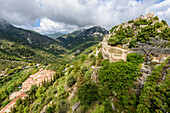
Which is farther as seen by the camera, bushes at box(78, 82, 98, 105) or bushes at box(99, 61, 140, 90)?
bushes at box(78, 82, 98, 105)

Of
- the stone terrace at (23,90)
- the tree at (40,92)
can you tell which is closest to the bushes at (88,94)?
the tree at (40,92)

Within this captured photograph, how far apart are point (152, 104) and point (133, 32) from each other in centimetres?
3850

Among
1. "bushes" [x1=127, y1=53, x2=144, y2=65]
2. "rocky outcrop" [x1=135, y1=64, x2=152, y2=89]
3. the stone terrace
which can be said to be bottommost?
the stone terrace

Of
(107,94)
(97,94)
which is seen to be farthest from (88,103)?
(107,94)

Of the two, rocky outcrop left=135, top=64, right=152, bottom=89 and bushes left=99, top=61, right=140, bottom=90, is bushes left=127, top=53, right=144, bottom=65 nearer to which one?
rocky outcrop left=135, top=64, right=152, bottom=89

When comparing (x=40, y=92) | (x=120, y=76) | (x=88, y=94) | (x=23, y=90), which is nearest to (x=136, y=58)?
(x=120, y=76)

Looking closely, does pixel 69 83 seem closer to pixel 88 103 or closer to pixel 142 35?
pixel 88 103

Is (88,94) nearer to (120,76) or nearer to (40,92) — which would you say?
(120,76)

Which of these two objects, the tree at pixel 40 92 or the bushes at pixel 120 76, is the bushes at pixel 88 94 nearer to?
the bushes at pixel 120 76

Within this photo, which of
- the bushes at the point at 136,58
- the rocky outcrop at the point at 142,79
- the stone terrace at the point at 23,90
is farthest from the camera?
the stone terrace at the point at 23,90

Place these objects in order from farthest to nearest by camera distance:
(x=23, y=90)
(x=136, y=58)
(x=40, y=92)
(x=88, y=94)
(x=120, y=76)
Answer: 1. (x=23, y=90)
2. (x=40, y=92)
3. (x=136, y=58)
4. (x=88, y=94)
5. (x=120, y=76)

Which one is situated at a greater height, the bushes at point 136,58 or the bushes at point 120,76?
the bushes at point 136,58

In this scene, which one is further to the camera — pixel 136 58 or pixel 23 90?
pixel 23 90


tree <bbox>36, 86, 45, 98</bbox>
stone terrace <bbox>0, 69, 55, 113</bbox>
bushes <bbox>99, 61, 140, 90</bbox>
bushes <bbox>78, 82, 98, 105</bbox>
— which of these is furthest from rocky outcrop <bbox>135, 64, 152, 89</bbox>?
stone terrace <bbox>0, 69, 55, 113</bbox>
